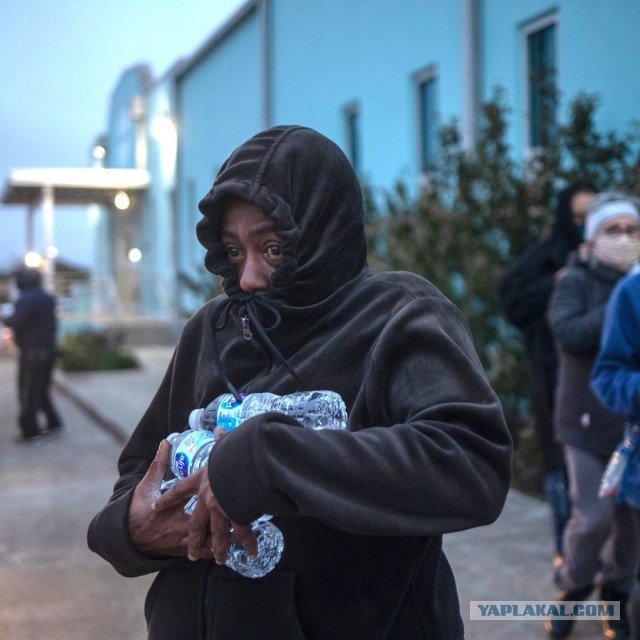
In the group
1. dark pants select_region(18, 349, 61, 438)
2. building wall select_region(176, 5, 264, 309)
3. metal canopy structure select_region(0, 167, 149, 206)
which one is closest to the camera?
dark pants select_region(18, 349, 61, 438)

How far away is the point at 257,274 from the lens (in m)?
1.51

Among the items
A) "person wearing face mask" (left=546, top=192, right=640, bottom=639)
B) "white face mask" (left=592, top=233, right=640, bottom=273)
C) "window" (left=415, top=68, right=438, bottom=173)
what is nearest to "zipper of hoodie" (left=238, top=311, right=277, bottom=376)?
"person wearing face mask" (left=546, top=192, right=640, bottom=639)

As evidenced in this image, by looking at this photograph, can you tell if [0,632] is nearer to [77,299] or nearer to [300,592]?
[300,592]

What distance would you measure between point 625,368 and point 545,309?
4.34ft

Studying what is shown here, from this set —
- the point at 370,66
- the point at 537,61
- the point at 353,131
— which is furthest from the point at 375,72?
the point at 537,61

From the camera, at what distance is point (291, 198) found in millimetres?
1466

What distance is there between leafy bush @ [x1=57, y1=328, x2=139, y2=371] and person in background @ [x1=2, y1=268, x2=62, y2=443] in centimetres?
637

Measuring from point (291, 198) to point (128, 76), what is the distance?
25581mm

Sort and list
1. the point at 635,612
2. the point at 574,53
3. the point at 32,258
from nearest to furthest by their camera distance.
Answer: the point at 635,612 → the point at 574,53 → the point at 32,258

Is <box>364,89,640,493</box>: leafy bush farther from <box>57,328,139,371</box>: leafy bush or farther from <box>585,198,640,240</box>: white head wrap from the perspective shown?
<box>57,328,139,371</box>: leafy bush

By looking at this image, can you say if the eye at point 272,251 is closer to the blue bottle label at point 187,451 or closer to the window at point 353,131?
the blue bottle label at point 187,451

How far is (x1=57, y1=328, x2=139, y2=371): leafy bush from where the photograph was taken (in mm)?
16281

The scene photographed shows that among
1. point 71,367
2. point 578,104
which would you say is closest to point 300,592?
point 578,104

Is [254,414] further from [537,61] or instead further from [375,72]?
[375,72]
